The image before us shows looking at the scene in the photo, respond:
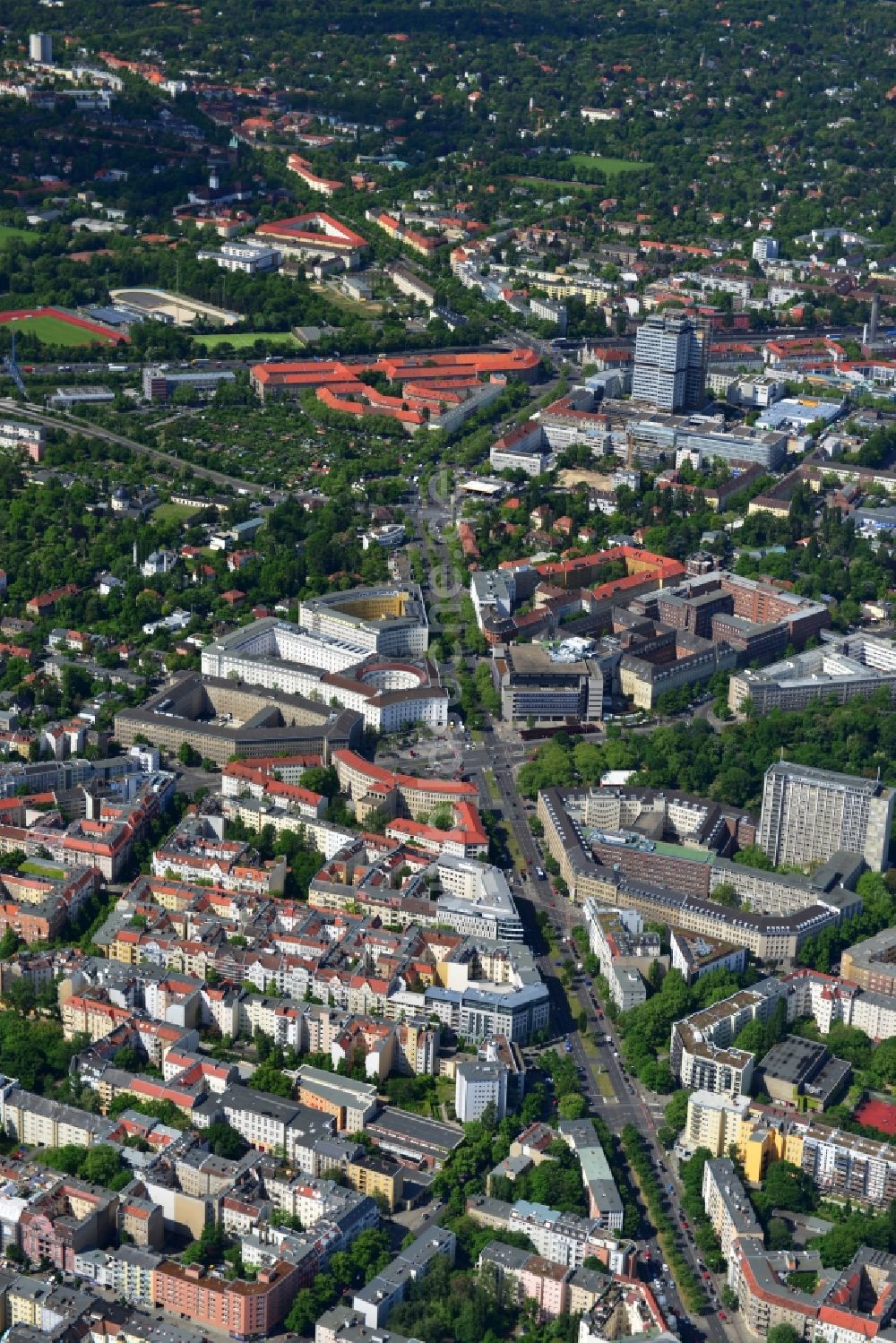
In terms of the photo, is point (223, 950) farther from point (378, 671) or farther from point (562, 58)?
point (562, 58)

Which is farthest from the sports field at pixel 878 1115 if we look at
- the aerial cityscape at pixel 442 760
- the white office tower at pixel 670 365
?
the white office tower at pixel 670 365

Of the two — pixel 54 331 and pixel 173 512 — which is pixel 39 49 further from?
pixel 173 512

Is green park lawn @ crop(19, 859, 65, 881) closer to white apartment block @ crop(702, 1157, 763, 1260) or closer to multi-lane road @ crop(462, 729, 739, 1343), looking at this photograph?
multi-lane road @ crop(462, 729, 739, 1343)

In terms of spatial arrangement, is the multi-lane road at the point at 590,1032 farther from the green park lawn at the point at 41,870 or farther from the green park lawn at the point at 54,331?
the green park lawn at the point at 54,331

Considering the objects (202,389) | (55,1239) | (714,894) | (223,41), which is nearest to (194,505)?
(202,389)

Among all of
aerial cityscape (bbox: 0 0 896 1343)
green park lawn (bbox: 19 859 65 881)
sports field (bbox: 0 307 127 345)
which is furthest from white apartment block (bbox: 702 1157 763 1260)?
sports field (bbox: 0 307 127 345)

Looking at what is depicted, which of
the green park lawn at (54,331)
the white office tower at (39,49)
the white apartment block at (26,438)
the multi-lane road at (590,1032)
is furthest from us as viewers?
the white office tower at (39,49)
